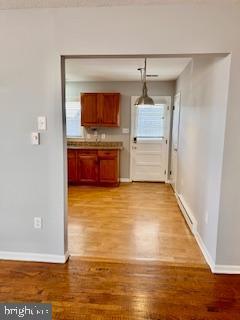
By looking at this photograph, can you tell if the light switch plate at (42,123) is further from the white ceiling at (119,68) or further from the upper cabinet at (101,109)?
the upper cabinet at (101,109)

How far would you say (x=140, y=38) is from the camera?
2273 millimetres

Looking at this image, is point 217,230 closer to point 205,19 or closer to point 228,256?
point 228,256

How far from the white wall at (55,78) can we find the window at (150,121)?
12.7 feet

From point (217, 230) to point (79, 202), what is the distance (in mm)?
2772

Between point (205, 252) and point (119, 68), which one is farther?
point (119, 68)

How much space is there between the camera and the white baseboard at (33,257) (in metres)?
2.64

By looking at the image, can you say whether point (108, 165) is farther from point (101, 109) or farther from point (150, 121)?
point (150, 121)

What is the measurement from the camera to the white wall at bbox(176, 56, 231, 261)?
245 centimetres

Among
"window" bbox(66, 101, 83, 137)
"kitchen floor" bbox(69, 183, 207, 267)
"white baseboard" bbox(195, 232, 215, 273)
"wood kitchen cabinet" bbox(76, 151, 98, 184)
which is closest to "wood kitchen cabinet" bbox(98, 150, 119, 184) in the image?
"wood kitchen cabinet" bbox(76, 151, 98, 184)

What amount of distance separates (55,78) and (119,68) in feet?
8.00

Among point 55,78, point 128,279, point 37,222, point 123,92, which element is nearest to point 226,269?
point 128,279

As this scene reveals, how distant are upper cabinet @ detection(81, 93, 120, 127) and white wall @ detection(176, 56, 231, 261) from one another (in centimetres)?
202

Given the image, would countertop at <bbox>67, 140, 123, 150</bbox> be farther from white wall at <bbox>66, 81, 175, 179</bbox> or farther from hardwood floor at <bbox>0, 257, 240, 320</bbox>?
hardwood floor at <bbox>0, 257, 240, 320</bbox>

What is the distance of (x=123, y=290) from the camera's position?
2219mm
